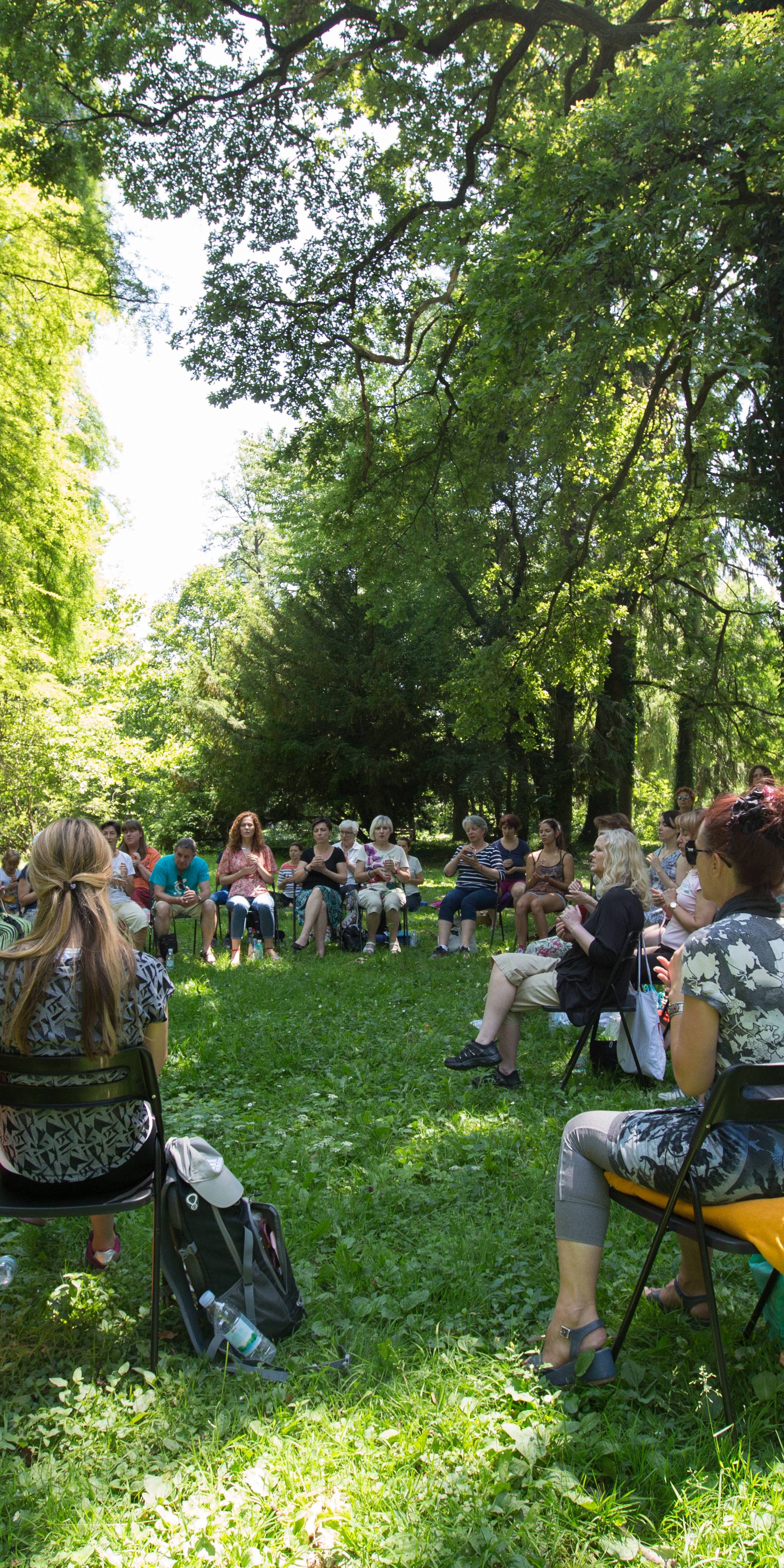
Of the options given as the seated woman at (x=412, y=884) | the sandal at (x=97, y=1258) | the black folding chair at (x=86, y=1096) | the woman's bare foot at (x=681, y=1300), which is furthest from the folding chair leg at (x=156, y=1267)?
the seated woman at (x=412, y=884)

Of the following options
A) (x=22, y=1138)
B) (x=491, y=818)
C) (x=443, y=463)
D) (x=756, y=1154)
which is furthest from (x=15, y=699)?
(x=756, y=1154)

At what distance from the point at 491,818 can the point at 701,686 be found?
414 inches

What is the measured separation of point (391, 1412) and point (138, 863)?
7.65 metres

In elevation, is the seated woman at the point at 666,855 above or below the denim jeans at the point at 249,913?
above

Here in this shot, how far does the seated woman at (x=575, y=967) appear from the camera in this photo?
16.1 ft

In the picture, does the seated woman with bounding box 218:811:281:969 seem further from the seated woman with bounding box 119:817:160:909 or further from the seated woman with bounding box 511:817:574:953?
the seated woman with bounding box 511:817:574:953

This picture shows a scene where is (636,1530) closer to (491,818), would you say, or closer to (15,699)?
(15,699)

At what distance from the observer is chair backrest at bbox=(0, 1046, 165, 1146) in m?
2.57

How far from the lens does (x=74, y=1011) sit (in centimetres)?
276

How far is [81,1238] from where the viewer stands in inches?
136

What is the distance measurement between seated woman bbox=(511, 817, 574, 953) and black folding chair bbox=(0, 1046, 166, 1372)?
6.17 m

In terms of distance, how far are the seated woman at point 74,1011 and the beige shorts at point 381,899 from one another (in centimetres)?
681

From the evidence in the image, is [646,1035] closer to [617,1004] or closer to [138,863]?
[617,1004]

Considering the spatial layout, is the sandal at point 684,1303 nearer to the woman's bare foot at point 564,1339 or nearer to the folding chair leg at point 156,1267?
the woman's bare foot at point 564,1339
